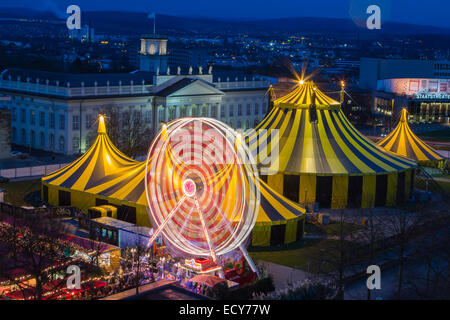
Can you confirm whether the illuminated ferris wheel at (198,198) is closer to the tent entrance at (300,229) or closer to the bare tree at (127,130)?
the tent entrance at (300,229)

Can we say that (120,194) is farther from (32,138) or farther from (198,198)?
(32,138)

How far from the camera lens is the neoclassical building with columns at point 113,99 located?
53281mm

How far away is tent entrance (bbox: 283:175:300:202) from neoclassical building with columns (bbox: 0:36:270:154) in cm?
2255

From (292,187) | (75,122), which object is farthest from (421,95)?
(292,187)

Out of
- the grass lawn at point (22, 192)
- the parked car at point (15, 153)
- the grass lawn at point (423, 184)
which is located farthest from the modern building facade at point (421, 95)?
the grass lawn at point (22, 192)

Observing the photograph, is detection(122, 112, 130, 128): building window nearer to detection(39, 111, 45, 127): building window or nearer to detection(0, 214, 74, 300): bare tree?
detection(39, 111, 45, 127): building window

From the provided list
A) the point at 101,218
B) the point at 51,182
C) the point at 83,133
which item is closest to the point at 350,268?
the point at 101,218

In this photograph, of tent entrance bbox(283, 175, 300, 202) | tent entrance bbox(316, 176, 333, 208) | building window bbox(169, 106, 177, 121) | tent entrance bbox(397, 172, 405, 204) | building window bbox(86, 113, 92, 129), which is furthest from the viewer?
building window bbox(169, 106, 177, 121)

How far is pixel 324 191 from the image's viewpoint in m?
34.3

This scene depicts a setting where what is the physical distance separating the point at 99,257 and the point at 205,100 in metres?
39.7

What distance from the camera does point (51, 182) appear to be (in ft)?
112

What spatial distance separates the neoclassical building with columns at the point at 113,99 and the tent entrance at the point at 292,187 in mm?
22552

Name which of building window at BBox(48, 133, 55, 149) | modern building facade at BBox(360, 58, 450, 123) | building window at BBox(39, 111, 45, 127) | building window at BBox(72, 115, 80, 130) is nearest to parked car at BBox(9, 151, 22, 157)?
building window at BBox(48, 133, 55, 149)

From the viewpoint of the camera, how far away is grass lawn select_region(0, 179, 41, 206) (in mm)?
34719
